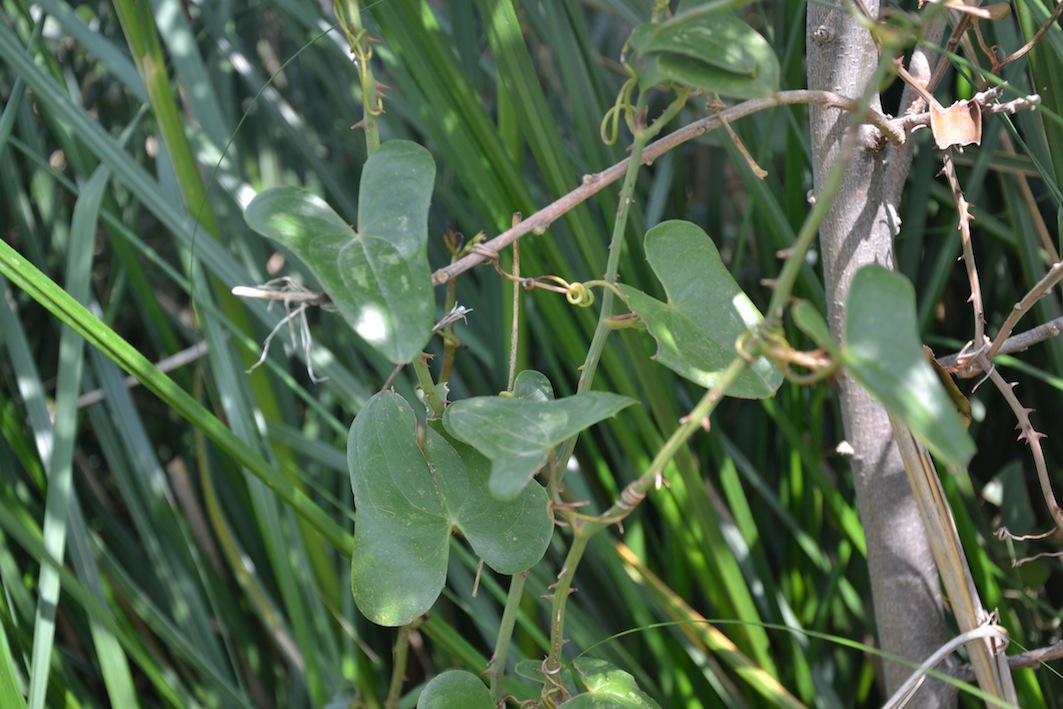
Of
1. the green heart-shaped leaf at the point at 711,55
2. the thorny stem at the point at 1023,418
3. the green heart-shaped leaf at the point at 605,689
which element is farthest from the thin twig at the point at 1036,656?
the green heart-shaped leaf at the point at 711,55

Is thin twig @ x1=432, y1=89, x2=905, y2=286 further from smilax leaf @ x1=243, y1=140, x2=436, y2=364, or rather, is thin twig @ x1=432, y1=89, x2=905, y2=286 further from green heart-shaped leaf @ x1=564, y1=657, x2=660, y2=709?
green heart-shaped leaf @ x1=564, y1=657, x2=660, y2=709

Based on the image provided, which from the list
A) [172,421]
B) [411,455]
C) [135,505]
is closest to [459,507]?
[411,455]

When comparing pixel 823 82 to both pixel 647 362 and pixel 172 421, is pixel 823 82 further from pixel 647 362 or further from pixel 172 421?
pixel 172 421

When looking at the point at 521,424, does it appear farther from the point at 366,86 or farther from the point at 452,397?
the point at 452,397

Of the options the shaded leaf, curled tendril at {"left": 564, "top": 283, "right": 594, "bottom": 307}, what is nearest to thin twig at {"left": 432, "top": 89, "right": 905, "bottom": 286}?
curled tendril at {"left": 564, "top": 283, "right": 594, "bottom": 307}

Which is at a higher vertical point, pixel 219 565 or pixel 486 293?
pixel 486 293

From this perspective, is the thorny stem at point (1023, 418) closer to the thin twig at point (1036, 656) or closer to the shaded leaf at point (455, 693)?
the thin twig at point (1036, 656)
